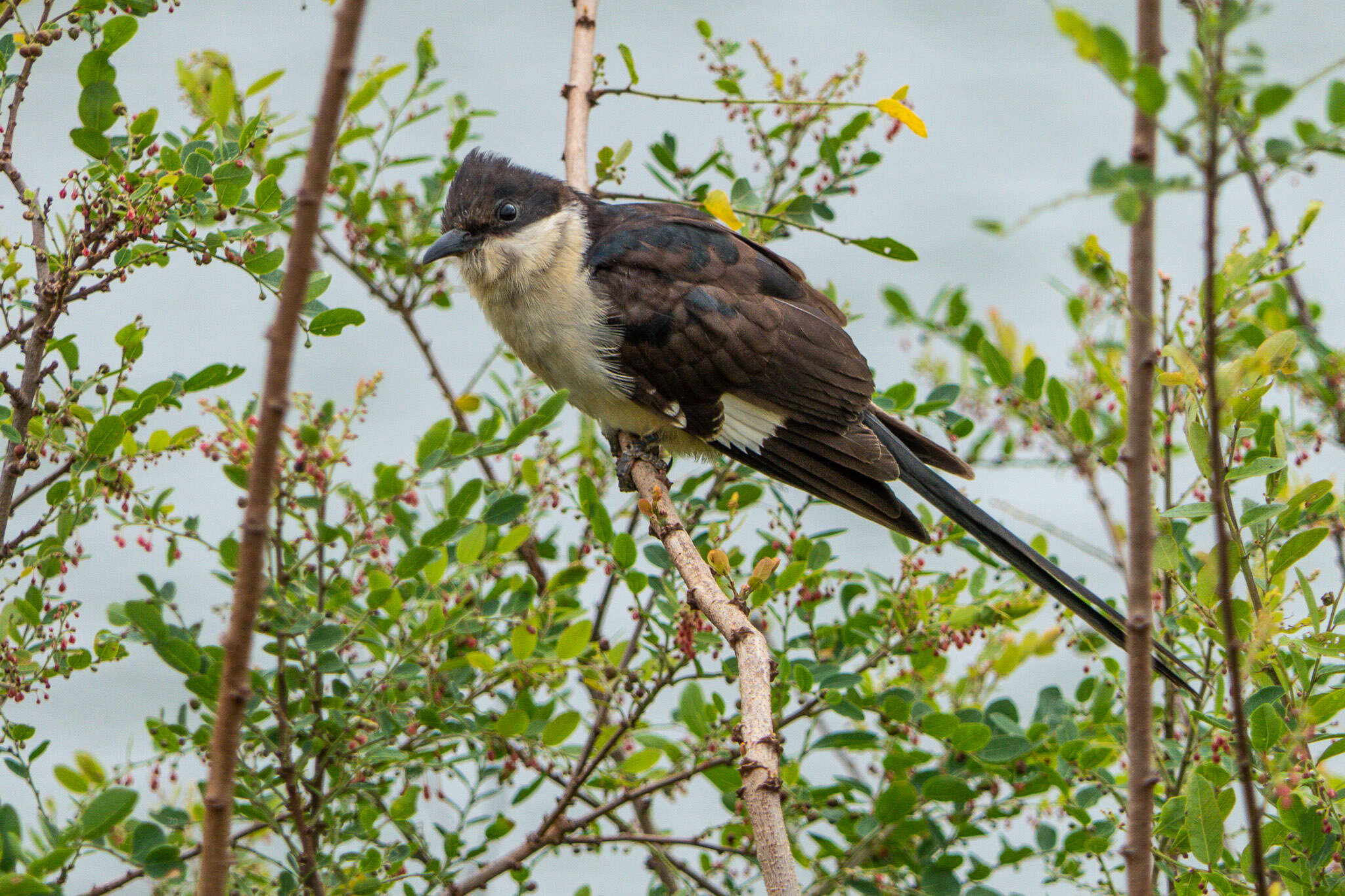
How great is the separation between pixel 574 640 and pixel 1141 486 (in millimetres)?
1090

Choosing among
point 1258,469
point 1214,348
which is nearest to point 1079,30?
point 1214,348

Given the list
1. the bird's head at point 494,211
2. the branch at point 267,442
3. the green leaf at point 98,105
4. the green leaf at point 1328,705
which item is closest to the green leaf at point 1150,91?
the branch at point 267,442

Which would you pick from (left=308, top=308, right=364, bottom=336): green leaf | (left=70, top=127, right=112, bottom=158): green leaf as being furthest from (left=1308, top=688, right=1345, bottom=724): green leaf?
(left=70, top=127, right=112, bottom=158): green leaf

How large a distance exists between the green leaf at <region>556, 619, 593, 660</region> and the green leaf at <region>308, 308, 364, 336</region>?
515 millimetres

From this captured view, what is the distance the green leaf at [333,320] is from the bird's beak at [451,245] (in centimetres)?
84

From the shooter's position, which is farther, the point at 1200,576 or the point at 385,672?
the point at 385,672

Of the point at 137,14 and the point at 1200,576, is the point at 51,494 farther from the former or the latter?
the point at 1200,576

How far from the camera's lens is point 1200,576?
61.0 inches

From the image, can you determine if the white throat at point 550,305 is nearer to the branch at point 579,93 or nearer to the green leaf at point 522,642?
the branch at point 579,93

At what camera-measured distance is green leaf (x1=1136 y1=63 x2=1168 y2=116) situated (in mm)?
729

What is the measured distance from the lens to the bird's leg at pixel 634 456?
9.18 feet

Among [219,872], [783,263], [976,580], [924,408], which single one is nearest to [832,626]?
[976,580]

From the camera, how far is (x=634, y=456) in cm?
281

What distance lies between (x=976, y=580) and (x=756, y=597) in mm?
562
